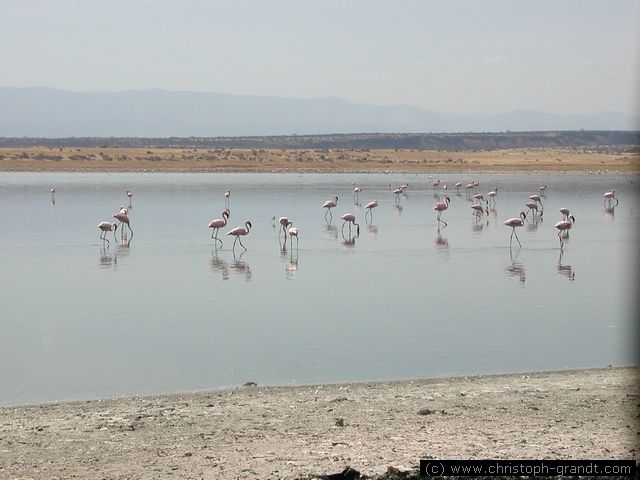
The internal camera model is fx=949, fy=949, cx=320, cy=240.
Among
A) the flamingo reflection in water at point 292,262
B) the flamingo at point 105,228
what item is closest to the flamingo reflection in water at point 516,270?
the flamingo reflection in water at point 292,262

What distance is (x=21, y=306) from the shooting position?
47.8ft

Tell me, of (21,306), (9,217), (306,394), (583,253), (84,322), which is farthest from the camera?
(9,217)

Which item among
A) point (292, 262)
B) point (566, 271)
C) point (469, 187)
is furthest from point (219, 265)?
point (469, 187)

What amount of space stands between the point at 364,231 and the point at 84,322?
14089mm

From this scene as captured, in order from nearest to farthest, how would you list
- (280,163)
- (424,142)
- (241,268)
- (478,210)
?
(241,268)
(478,210)
(280,163)
(424,142)

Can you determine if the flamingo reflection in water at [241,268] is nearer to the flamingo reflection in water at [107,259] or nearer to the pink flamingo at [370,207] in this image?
the flamingo reflection in water at [107,259]

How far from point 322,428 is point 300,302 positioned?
22.2 feet

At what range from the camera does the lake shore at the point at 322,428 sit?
713 cm

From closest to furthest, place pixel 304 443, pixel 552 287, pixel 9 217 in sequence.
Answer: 1. pixel 304 443
2. pixel 552 287
3. pixel 9 217

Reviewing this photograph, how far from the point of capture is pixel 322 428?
8172 millimetres

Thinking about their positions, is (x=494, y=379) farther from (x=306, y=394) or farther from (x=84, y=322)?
(x=84, y=322)

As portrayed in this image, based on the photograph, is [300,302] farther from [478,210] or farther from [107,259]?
[478,210]

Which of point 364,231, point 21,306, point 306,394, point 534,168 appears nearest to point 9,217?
point 364,231

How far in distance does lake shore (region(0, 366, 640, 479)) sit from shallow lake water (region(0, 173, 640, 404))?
87 centimetres
